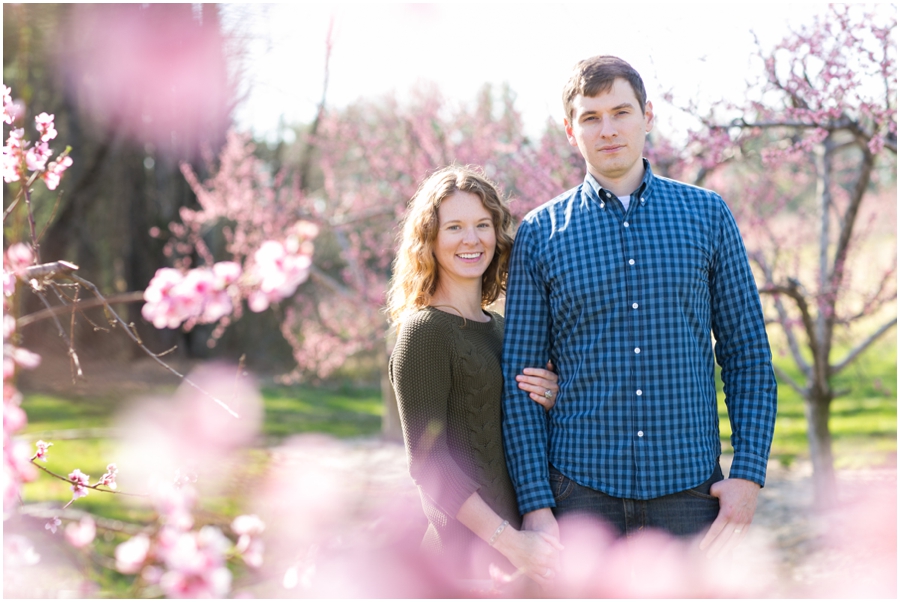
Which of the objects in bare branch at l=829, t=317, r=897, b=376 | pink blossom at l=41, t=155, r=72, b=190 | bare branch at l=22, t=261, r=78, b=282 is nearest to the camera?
bare branch at l=22, t=261, r=78, b=282

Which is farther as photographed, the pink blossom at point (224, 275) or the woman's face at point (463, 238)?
the woman's face at point (463, 238)

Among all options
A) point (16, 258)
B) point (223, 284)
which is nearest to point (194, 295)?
point (223, 284)

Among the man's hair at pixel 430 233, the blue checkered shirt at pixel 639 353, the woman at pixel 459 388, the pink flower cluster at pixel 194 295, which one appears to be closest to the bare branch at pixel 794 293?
the blue checkered shirt at pixel 639 353

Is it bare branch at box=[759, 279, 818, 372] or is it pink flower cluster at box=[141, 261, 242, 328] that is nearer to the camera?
pink flower cluster at box=[141, 261, 242, 328]

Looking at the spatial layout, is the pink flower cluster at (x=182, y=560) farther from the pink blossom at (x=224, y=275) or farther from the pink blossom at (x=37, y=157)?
the pink blossom at (x=37, y=157)

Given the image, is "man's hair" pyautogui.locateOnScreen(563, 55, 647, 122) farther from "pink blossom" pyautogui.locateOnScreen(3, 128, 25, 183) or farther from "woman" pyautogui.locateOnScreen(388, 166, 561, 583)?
"pink blossom" pyautogui.locateOnScreen(3, 128, 25, 183)

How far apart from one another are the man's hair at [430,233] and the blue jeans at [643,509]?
0.66m

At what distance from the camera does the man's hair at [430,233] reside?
2.10 metres

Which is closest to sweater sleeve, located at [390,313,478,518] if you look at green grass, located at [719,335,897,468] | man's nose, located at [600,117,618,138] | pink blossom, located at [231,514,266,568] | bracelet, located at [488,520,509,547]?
bracelet, located at [488,520,509,547]

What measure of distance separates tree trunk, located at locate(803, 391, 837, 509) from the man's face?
3.41m

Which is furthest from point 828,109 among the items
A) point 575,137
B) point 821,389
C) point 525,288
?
point 821,389

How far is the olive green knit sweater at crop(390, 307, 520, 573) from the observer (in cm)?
186

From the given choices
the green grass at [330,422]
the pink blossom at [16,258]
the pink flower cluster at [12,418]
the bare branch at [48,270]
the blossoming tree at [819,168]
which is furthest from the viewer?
the green grass at [330,422]

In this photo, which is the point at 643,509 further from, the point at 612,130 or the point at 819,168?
the point at 819,168
